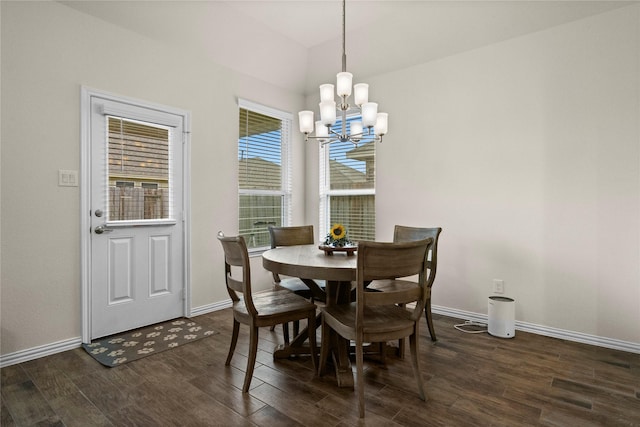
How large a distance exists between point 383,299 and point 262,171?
2777 mm

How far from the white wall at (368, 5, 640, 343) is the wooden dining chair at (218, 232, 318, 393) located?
1.88m

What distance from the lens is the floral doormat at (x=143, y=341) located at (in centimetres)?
253

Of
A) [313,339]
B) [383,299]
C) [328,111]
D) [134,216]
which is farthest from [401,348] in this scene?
[134,216]

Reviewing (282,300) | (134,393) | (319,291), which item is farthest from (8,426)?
(319,291)

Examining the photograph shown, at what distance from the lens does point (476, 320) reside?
332 cm

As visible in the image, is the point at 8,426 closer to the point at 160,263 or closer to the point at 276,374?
the point at 276,374

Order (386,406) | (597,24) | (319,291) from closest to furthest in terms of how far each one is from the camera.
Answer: (386,406) < (319,291) < (597,24)

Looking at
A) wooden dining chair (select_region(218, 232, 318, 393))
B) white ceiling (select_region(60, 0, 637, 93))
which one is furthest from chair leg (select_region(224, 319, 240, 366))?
white ceiling (select_region(60, 0, 637, 93))

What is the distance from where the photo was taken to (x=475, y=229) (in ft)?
11.0

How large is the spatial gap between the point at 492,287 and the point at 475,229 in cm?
56

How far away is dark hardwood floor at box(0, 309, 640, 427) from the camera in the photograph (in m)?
1.80

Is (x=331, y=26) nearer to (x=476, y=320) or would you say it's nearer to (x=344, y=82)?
(x=344, y=82)

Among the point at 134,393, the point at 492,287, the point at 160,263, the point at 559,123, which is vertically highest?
the point at 559,123

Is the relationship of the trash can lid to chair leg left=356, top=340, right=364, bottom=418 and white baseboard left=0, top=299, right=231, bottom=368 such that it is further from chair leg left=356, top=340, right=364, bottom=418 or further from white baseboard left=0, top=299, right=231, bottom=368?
white baseboard left=0, top=299, right=231, bottom=368
